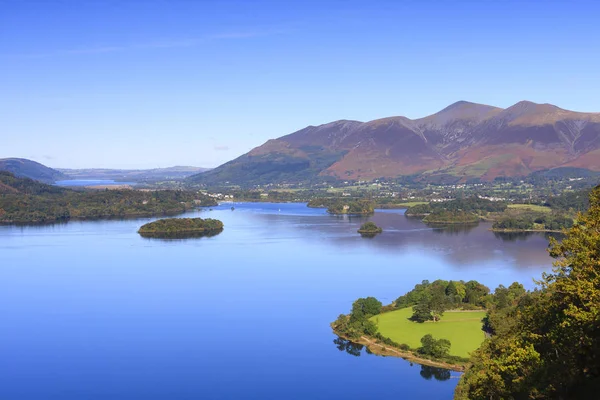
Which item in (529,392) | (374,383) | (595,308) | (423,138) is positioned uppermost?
(423,138)

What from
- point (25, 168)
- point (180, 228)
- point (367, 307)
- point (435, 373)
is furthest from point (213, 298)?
point (25, 168)

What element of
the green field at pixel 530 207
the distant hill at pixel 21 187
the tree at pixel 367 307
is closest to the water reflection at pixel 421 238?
the green field at pixel 530 207

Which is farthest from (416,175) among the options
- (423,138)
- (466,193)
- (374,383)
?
(374,383)

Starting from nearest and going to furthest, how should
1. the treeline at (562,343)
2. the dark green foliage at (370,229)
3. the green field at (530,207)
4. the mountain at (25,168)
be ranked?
the treeline at (562,343), the dark green foliage at (370,229), the green field at (530,207), the mountain at (25,168)

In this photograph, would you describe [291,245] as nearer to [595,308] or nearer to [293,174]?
[595,308]

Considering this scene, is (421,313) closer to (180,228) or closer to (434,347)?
(434,347)

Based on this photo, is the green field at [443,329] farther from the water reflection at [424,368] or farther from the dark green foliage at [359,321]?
the water reflection at [424,368]

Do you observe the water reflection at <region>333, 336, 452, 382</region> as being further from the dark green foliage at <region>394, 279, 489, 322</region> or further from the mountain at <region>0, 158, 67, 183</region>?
the mountain at <region>0, 158, 67, 183</region>
